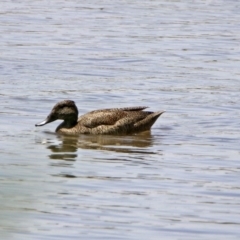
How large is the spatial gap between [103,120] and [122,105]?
1795 millimetres

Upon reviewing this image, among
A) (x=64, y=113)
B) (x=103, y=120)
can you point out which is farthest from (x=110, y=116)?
(x=64, y=113)

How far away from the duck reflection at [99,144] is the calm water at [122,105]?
0.02 meters

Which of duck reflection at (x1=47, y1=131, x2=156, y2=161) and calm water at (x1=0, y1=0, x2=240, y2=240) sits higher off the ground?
calm water at (x1=0, y1=0, x2=240, y2=240)

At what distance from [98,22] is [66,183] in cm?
1548

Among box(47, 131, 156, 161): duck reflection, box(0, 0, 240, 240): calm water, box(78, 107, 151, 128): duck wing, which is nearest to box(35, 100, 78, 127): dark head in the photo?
box(78, 107, 151, 128): duck wing

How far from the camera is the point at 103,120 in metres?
13.3

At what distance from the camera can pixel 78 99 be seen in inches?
607

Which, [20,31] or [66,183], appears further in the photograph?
[20,31]

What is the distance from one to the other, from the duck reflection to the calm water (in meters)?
0.02

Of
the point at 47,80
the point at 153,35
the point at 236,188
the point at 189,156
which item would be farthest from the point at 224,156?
the point at 153,35

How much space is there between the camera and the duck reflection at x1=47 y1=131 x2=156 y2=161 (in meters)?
11.7

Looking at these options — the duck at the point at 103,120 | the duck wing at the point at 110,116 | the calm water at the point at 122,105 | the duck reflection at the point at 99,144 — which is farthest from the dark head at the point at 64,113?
the duck reflection at the point at 99,144

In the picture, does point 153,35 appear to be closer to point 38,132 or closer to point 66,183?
point 38,132

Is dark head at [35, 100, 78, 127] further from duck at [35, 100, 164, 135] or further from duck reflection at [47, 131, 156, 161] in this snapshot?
duck reflection at [47, 131, 156, 161]
